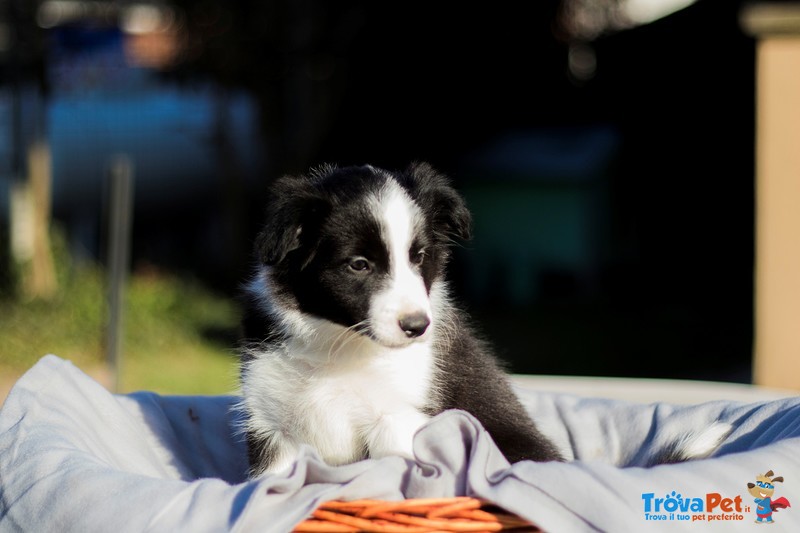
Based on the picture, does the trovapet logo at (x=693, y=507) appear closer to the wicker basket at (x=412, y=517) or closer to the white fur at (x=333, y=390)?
the wicker basket at (x=412, y=517)

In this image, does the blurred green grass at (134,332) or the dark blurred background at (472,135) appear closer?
the blurred green grass at (134,332)

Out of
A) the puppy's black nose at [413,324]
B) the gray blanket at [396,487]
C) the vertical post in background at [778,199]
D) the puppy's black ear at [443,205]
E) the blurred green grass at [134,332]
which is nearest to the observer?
the gray blanket at [396,487]

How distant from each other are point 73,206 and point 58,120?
859 millimetres

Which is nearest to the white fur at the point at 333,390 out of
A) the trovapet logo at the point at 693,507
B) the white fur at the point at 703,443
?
the trovapet logo at the point at 693,507

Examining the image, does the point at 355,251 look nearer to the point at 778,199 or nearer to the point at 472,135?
the point at 778,199

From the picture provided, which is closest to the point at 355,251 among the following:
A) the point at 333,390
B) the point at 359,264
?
the point at 359,264

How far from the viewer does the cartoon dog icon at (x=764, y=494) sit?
2.11 metres

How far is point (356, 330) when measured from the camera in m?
2.44

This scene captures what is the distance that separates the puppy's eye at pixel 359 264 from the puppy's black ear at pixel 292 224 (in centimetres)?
13

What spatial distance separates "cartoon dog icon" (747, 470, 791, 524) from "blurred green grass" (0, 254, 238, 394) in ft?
14.7

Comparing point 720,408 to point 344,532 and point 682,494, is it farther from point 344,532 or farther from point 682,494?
point 344,532

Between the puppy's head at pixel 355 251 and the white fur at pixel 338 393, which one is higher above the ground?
the puppy's head at pixel 355 251

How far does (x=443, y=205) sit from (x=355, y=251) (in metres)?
0.39

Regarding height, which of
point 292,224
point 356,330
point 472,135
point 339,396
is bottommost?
point 339,396
